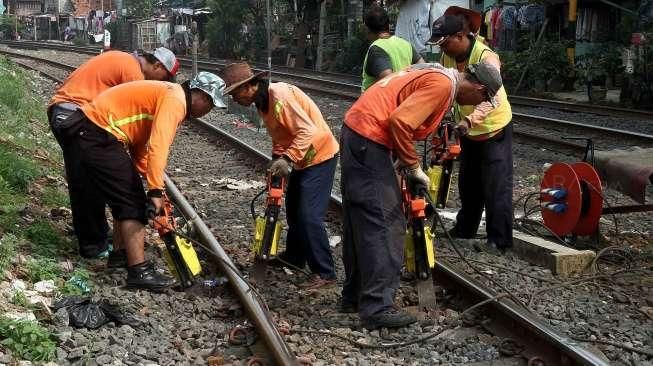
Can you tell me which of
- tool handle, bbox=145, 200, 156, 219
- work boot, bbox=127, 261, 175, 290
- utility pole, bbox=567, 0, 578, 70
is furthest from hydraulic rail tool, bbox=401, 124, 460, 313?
utility pole, bbox=567, 0, 578, 70

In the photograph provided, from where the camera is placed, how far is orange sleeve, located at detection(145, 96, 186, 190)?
512 cm

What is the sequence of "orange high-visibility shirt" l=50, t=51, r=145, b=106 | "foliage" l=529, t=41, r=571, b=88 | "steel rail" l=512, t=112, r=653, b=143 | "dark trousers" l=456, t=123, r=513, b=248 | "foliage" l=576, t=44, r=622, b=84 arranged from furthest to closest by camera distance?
"foliage" l=529, t=41, r=571, b=88 → "foliage" l=576, t=44, r=622, b=84 → "steel rail" l=512, t=112, r=653, b=143 → "dark trousers" l=456, t=123, r=513, b=248 → "orange high-visibility shirt" l=50, t=51, r=145, b=106

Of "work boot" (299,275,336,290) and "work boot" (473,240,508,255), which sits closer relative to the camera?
"work boot" (299,275,336,290)

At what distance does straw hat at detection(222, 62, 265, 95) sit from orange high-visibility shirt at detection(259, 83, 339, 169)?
0.77ft

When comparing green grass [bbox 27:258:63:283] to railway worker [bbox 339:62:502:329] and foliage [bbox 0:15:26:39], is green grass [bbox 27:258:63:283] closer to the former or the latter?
railway worker [bbox 339:62:502:329]

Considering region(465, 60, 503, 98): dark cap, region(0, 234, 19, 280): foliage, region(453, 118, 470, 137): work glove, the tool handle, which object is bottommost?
region(0, 234, 19, 280): foliage

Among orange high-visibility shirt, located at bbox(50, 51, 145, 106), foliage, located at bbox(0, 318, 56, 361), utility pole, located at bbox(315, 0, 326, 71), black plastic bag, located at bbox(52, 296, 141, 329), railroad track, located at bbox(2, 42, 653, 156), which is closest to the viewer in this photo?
foliage, located at bbox(0, 318, 56, 361)

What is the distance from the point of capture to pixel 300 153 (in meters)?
5.59

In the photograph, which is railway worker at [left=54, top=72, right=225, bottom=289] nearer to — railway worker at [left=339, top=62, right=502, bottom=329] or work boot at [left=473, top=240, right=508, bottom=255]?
railway worker at [left=339, top=62, right=502, bottom=329]

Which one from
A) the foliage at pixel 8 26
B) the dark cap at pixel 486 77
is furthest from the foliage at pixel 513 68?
the foliage at pixel 8 26

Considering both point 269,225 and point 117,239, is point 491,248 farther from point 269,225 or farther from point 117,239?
point 117,239

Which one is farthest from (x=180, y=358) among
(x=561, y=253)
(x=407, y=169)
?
(x=561, y=253)

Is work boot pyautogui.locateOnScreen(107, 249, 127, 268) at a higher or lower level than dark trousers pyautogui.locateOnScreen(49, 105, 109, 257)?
lower

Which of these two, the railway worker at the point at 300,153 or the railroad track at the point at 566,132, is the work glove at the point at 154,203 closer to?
the railway worker at the point at 300,153
